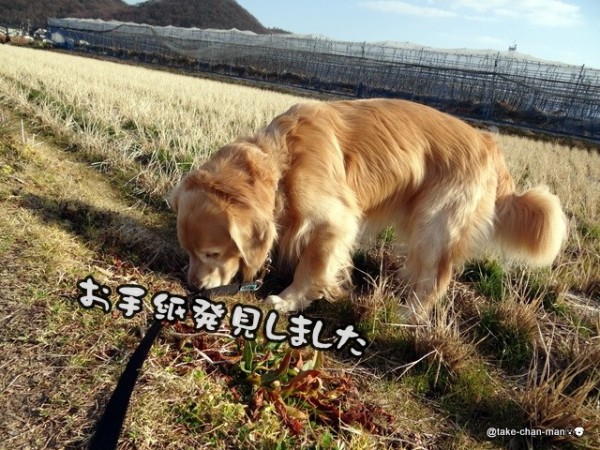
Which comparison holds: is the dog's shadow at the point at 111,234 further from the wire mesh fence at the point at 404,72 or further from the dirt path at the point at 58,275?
the wire mesh fence at the point at 404,72

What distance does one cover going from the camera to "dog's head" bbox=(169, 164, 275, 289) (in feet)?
7.42

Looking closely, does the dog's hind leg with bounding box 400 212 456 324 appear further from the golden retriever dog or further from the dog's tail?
the dog's tail

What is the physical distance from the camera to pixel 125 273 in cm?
236

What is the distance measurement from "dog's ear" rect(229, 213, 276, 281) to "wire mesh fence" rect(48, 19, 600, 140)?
A: 19615 millimetres

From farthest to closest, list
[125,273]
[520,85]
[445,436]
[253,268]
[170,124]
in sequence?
1. [520,85]
2. [170,124]
3. [253,268]
4. [125,273]
5. [445,436]

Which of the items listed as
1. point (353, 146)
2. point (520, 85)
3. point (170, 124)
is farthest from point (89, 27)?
point (353, 146)

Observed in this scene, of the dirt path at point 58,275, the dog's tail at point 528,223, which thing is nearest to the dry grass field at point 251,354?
the dirt path at point 58,275

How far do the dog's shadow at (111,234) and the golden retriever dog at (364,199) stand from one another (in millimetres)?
303

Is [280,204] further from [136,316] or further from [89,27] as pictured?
[89,27]

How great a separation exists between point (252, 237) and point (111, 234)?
0.92 m

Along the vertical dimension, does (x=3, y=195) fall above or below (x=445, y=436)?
above

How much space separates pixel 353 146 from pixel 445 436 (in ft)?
5.51

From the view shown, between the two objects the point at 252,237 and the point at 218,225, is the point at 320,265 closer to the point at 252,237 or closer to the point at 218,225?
the point at 252,237

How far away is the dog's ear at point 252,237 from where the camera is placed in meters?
2.26
